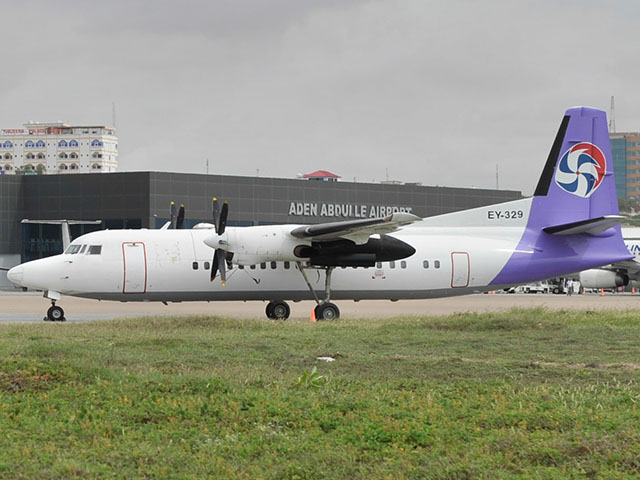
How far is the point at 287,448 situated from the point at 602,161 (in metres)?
22.9

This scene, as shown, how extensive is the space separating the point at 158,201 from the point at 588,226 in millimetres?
43020

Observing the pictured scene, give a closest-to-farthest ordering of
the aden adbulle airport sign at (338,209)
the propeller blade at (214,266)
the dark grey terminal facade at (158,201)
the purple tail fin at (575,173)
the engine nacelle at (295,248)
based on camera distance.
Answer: the engine nacelle at (295,248)
the propeller blade at (214,266)
the purple tail fin at (575,173)
the dark grey terminal facade at (158,201)
the aden adbulle airport sign at (338,209)

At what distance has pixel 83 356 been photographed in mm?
14359

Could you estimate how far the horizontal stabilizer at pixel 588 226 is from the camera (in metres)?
26.7

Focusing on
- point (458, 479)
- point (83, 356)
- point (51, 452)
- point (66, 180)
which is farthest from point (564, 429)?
point (66, 180)

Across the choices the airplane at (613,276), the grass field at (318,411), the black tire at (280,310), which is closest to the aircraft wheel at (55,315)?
the black tire at (280,310)

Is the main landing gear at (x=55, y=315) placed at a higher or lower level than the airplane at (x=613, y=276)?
lower

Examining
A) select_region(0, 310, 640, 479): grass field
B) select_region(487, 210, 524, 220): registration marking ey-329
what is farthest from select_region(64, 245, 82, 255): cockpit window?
select_region(487, 210, 524, 220): registration marking ey-329

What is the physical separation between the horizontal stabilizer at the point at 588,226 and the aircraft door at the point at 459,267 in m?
2.88

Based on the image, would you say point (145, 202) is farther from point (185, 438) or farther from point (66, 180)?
point (185, 438)

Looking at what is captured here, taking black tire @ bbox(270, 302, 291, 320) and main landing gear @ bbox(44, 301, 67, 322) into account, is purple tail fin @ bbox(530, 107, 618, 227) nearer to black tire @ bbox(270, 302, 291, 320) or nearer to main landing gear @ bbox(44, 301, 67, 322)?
black tire @ bbox(270, 302, 291, 320)

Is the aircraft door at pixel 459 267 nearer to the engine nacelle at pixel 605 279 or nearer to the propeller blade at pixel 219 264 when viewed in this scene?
the propeller blade at pixel 219 264

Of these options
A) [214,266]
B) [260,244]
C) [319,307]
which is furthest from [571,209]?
[214,266]

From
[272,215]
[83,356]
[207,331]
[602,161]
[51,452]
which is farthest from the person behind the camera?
[272,215]
